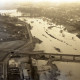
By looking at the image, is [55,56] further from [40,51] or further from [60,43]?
[60,43]

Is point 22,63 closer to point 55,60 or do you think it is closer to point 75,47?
point 55,60

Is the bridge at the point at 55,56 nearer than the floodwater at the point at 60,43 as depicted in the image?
No

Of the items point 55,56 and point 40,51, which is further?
point 40,51

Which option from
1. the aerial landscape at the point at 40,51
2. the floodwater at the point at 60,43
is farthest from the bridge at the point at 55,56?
the floodwater at the point at 60,43

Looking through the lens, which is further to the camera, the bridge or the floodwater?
the bridge

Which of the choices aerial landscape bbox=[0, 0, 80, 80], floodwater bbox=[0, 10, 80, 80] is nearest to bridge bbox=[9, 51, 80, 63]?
aerial landscape bbox=[0, 0, 80, 80]

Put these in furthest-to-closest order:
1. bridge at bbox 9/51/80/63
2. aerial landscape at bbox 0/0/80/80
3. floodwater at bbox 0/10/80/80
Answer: bridge at bbox 9/51/80/63 < floodwater at bbox 0/10/80/80 < aerial landscape at bbox 0/0/80/80

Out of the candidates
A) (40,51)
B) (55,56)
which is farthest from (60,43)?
(55,56)

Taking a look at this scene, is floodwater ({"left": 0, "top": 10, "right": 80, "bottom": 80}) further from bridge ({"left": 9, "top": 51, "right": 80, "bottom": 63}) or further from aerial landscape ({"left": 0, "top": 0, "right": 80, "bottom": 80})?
bridge ({"left": 9, "top": 51, "right": 80, "bottom": 63})

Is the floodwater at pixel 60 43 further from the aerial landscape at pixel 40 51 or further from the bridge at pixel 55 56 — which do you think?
the bridge at pixel 55 56
